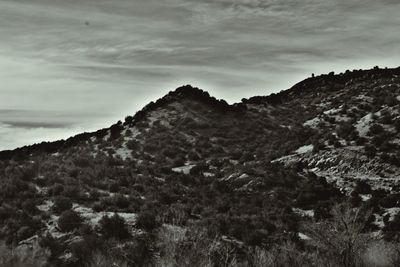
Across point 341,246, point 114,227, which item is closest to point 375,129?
point 341,246

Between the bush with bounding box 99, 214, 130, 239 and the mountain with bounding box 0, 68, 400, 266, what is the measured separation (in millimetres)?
76

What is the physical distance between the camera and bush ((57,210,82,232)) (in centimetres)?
2177

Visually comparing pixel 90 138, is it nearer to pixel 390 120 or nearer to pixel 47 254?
pixel 390 120

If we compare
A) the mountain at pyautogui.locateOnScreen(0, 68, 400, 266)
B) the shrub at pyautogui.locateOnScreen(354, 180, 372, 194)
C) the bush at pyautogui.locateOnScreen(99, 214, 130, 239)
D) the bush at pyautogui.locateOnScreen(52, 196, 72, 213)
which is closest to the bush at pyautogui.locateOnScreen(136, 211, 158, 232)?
the mountain at pyautogui.locateOnScreen(0, 68, 400, 266)

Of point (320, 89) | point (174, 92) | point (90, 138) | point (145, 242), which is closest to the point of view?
point (145, 242)

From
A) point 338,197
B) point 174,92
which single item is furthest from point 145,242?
point 174,92

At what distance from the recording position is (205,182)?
32781 millimetres

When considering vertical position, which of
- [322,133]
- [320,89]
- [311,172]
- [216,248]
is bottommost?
[216,248]

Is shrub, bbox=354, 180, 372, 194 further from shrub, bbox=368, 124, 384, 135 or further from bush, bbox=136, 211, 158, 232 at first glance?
bush, bbox=136, 211, 158, 232

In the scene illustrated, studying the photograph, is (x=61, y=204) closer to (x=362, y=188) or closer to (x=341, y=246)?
(x=341, y=246)

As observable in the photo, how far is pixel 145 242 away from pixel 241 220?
616 cm

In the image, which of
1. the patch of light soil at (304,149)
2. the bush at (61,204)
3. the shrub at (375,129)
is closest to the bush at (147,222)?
the bush at (61,204)

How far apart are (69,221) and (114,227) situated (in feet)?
7.68

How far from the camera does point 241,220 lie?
24031 mm
